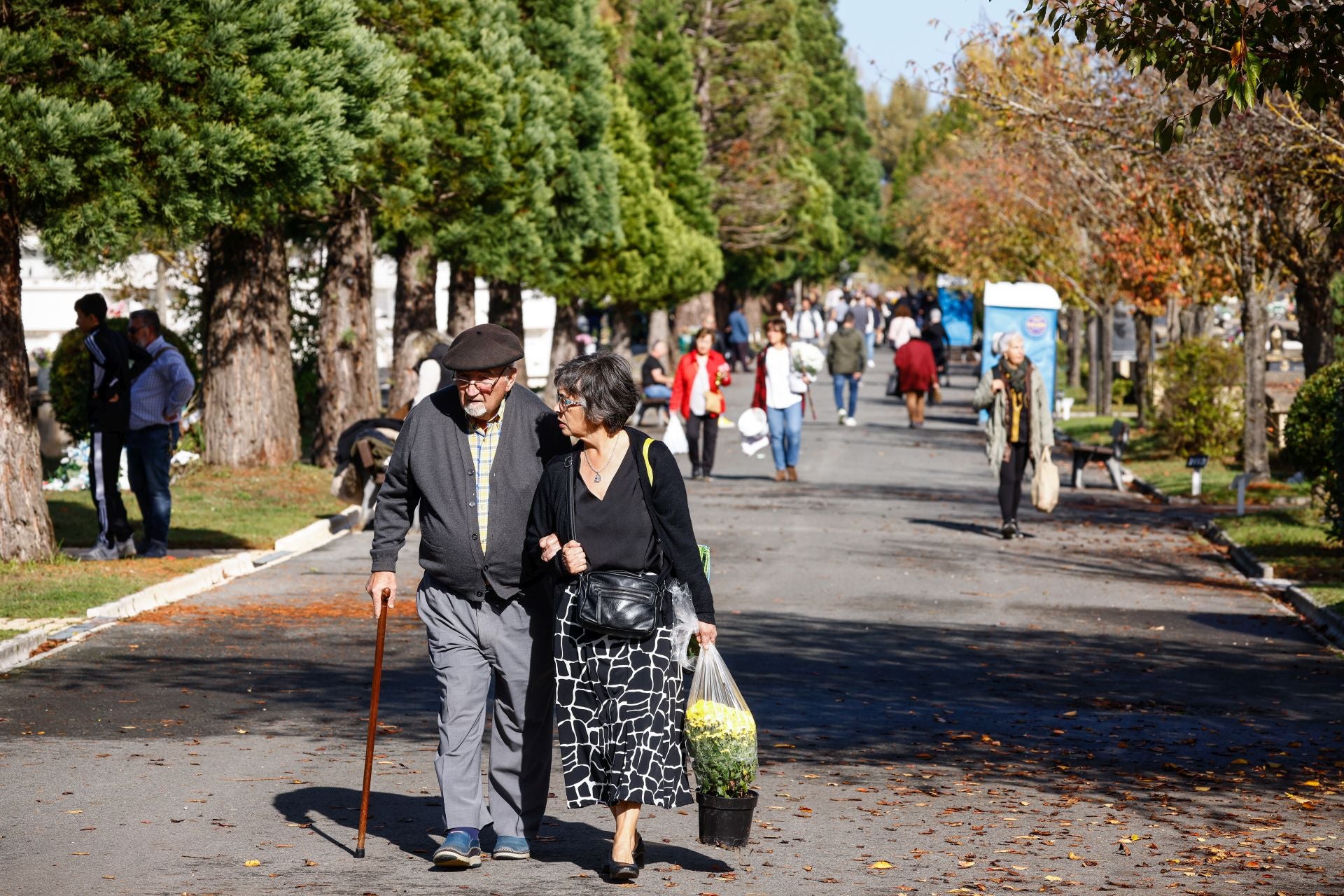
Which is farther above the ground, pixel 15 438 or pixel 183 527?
pixel 15 438

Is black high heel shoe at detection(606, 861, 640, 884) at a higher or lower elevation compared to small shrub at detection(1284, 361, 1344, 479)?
lower

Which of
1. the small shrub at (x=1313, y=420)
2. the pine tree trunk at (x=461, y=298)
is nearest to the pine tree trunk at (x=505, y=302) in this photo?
the pine tree trunk at (x=461, y=298)

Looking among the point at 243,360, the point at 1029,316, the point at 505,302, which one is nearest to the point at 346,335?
the point at 243,360

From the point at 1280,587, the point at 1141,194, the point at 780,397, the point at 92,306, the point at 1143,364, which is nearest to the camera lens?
the point at 92,306

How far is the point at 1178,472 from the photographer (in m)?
25.0

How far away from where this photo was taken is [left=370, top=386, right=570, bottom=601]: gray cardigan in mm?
6406

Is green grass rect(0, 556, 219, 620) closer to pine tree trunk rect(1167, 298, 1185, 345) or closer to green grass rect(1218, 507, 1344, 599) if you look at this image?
green grass rect(1218, 507, 1344, 599)

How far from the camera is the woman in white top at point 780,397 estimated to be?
22812 mm

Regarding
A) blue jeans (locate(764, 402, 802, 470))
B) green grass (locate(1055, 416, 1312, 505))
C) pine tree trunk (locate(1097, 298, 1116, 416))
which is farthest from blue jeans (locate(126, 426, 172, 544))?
pine tree trunk (locate(1097, 298, 1116, 416))

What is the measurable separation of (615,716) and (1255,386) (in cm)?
1807

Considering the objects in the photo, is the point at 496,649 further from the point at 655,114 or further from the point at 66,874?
the point at 655,114

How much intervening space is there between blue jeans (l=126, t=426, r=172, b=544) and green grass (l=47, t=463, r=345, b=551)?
980 millimetres

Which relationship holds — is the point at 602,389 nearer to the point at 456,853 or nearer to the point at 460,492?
the point at 460,492

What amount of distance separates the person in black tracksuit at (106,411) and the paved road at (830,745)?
54.2 inches
